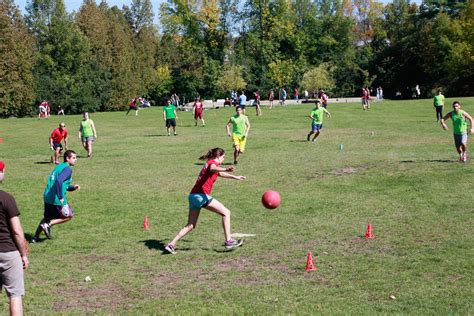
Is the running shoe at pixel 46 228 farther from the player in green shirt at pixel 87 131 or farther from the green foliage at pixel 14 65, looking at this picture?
the green foliage at pixel 14 65

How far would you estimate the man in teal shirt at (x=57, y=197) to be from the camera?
38.7ft

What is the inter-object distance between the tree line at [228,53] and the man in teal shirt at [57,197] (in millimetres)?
56142

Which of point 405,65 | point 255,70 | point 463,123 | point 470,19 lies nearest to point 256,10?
point 255,70

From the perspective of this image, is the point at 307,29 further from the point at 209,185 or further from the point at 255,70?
the point at 209,185

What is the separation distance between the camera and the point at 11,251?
6.84 m

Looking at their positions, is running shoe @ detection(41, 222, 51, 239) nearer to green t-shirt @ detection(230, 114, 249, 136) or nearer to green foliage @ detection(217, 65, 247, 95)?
green t-shirt @ detection(230, 114, 249, 136)

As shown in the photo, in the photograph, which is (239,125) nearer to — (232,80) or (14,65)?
(14,65)

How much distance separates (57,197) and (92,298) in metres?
3.71

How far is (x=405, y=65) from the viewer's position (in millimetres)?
77562

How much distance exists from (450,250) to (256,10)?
7484 centimetres

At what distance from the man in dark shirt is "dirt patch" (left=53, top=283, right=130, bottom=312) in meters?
1.45

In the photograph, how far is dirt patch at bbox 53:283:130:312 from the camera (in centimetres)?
840

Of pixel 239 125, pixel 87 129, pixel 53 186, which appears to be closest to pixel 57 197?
pixel 53 186

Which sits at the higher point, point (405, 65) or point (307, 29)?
point (307, 29)
